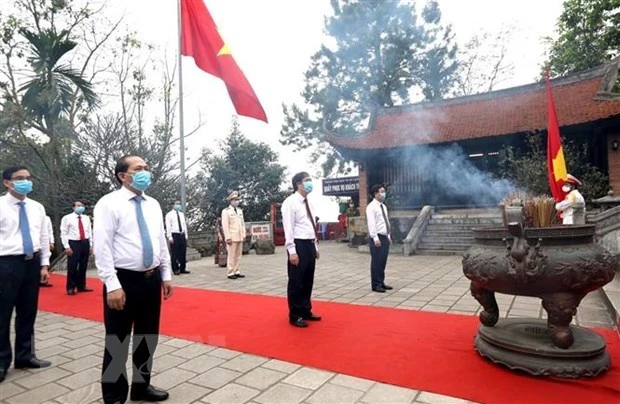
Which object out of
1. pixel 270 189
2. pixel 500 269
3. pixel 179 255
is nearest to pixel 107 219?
pixel 500 269

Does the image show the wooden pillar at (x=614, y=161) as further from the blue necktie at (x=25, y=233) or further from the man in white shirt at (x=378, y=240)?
the blue necktie at (x=25, y=233)

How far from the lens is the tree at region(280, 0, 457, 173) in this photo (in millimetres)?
20953

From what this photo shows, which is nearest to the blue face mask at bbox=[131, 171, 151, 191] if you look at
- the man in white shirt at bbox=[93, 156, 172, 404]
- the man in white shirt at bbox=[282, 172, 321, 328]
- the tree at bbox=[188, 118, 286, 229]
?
the man in white shirt at bbox=[93, 156, 172, 404]

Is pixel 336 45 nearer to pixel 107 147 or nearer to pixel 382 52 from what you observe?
pixel 382 52

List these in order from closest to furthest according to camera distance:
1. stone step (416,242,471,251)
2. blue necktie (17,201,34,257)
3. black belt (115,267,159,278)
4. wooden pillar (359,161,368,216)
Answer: black belt (115,267,159,278)
blue necktie (17,201,34,257)
stone step (416,242,471,251)
wooden pillar (359,161,368,216)

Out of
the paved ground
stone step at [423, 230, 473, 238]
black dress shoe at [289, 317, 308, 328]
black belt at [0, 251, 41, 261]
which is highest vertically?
black belt at [0, 251, 41, 261]

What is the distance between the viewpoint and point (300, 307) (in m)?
4.21

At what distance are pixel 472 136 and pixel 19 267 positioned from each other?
13120 mm

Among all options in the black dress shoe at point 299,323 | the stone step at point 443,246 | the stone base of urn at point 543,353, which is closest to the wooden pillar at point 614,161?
the stone step at point 443,246

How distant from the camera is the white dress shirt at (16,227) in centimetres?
322

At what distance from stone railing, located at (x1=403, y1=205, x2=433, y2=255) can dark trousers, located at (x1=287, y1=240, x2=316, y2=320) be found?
7.27 metres

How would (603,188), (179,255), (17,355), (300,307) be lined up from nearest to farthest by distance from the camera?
(17,355), (300,307), (179,255), (603,188)

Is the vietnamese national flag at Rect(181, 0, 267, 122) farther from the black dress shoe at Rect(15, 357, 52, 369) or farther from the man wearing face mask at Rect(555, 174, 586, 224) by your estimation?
the man wearing face mask at Rect(555, 174, 586, 224)

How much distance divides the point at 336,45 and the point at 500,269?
71.7ft
